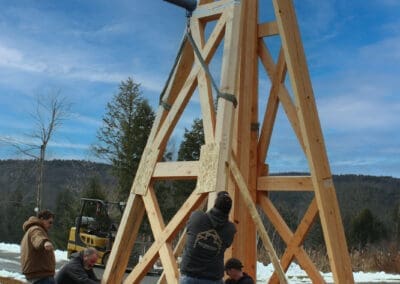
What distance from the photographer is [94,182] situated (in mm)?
30297

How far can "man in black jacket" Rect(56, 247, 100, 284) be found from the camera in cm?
520

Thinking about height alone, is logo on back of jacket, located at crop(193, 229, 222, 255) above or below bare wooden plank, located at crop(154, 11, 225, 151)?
below

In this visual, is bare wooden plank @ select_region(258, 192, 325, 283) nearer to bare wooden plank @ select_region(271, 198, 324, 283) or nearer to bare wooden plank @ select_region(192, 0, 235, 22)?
bare wooden plank @ select_region(271, 198, 324, 283)

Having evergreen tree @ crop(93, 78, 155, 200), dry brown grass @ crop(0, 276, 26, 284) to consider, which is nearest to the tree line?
evergreen tree @ crop(93, 78, 155, 200)

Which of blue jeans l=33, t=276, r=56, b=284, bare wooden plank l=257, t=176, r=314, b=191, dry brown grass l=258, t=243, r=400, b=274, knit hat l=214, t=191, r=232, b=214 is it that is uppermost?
bare wooden plank l=257, t=176, r=314, b=191

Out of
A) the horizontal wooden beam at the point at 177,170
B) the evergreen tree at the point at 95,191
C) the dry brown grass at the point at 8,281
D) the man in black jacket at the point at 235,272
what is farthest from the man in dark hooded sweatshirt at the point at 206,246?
the evergreen tree at the point at 95,191

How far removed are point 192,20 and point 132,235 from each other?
2.44 metres

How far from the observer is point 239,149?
5.81 metres

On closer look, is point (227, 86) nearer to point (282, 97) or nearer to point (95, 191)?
point (282, 97)

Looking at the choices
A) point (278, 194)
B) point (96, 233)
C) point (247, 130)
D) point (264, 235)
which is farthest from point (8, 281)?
point (278, 194)

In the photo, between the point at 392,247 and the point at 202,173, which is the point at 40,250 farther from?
the point at 392,247

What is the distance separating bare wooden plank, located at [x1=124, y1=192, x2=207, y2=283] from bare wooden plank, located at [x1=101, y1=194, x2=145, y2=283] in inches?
7.5

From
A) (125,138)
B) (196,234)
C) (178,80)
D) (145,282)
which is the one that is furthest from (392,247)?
(196,234)

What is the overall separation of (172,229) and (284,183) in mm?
1770
